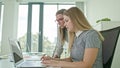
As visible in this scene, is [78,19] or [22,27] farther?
[22,27]

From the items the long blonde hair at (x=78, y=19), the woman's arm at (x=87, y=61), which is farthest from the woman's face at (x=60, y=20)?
the woman's arm at (x=87, y=61)

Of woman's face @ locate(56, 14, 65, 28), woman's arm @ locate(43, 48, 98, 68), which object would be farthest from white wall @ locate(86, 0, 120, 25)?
woman's arm @ locate(43, 48, 98, 68)

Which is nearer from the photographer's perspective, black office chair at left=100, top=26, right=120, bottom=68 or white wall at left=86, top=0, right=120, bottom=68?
black office chair at left=100, top=26, right=120, bottom=68

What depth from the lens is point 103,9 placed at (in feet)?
12.6

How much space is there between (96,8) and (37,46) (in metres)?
2.18

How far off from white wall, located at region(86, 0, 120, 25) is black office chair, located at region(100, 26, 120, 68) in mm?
1593

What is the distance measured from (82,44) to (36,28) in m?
4.15

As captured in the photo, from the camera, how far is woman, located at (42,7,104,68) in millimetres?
1331

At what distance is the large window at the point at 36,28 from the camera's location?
5.49 m

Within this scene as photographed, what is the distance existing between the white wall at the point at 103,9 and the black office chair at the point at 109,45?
1593mm

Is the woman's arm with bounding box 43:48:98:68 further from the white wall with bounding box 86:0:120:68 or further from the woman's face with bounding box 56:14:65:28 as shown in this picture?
the woman's face with bounding box 56:14:65:28

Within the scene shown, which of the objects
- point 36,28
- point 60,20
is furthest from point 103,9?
point 36,28

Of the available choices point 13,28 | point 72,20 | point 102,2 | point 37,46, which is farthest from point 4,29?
point 72,20

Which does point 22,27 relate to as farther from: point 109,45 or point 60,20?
point 109,45
